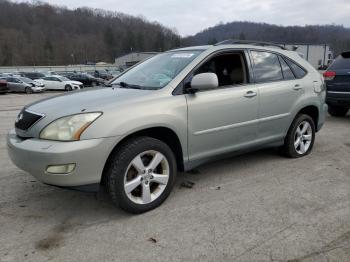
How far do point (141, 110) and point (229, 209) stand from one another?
134 cm

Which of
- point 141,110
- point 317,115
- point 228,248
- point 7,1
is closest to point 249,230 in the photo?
point 228,248

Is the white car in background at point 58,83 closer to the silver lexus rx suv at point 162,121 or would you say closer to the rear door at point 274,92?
the silver lexus rx suv at point 162,121

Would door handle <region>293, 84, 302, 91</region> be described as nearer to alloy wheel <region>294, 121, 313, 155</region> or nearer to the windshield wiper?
alloy wheel <region>294, 121, 313, 155</region>

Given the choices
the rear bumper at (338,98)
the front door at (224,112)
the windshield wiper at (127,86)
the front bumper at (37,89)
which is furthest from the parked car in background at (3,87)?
the front door at (224,112)

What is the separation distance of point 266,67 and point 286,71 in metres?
0.46

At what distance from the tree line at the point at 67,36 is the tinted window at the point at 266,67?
110885mm

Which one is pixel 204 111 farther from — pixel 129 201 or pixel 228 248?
pixel 228 248

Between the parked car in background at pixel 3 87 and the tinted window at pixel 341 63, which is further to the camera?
the parked car in background at pixel 3 87

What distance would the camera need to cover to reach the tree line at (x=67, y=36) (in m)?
111

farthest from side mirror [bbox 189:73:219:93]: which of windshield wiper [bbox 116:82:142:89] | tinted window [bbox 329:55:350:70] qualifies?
tinted window [bbox 329:55:350:70]

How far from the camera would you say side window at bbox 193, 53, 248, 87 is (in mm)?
4441

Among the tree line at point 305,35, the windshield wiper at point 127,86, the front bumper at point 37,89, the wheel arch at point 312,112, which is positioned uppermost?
the tree line at point 305,35

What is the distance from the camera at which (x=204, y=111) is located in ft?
13.4

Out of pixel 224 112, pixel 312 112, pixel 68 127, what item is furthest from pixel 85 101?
pixel 312 112
